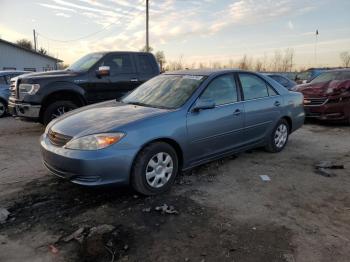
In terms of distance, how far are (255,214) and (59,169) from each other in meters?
2.30

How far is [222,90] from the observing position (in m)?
5.27

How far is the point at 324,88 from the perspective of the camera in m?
9.69

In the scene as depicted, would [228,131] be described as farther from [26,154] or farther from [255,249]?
[26,154]

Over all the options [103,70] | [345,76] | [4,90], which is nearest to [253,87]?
[103,70]

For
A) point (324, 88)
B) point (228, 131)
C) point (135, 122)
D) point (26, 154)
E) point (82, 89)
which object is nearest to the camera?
point (135, 122)

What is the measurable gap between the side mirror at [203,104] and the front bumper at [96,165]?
3.72 ft

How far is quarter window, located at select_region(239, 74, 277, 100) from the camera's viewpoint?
18.6ft

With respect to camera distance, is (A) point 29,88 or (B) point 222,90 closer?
(B) point 222,90

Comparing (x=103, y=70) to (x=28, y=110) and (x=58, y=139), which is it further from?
(x=58, y=139)

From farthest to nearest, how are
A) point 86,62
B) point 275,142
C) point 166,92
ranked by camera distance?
point 86,62, point 275,142, point 166,92

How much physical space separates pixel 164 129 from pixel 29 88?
15.4 feet

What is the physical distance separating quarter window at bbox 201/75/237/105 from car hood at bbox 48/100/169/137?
0.85m

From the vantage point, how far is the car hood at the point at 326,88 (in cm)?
948

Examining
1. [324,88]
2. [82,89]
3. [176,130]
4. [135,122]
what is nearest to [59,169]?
[135,122]
